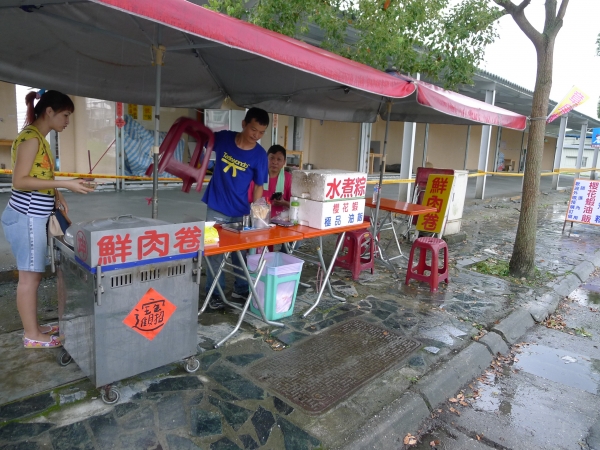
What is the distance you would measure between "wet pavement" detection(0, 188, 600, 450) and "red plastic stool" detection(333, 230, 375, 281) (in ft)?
1.57

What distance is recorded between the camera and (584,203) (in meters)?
9.32

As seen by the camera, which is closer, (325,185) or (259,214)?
(259,214)

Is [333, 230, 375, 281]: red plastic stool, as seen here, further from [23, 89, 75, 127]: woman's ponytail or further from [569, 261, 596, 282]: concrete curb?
[23, 89, 75, 127]: woman's ponytail

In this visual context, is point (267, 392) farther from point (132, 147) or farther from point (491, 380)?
point (132, 147)

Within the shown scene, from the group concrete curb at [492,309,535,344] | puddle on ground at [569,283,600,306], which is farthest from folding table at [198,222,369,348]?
puddle on ground at [569,283,600,306]

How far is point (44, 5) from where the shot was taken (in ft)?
8.85

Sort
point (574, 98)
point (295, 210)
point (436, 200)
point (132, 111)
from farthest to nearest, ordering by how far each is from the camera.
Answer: point (132, 111) < point (574, 98) < point (436, 200) < point (295, 210)

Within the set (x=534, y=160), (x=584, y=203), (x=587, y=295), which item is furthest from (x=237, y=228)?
(x=584, y=203)

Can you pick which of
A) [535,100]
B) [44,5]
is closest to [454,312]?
[535,100]

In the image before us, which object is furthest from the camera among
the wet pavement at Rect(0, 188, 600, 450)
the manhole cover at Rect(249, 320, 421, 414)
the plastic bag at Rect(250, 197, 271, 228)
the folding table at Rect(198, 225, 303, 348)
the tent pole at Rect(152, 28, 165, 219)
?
the plastic bag at Rect(250, 197, 271, 228)

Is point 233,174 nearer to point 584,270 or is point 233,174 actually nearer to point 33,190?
point 33,190

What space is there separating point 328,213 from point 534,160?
3194 millimetres

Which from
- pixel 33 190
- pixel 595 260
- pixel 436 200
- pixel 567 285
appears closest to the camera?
pixel 33 190

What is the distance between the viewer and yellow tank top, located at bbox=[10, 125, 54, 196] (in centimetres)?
279
